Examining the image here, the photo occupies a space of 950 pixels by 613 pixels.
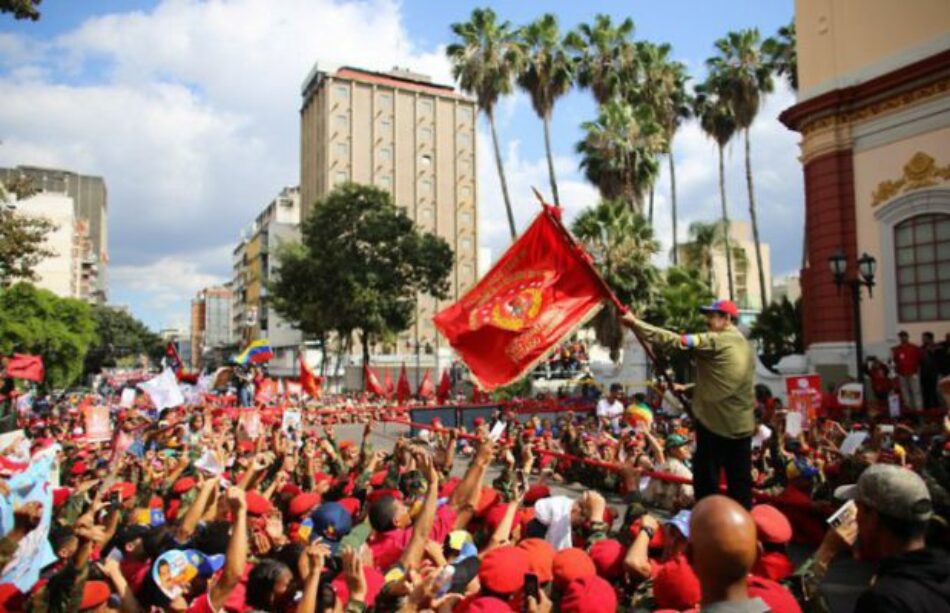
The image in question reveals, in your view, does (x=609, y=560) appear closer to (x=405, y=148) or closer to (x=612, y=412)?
(x=612, y=412)

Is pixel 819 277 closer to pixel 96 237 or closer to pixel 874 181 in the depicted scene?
pixel 874 181

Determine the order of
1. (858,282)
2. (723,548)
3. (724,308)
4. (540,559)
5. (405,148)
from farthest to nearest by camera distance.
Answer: (405,148) → (858,282) → (724,308) → (540,559) → (723,548)

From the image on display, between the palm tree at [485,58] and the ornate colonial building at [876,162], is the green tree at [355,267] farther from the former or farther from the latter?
A: the ornate colonial building at [876,162]

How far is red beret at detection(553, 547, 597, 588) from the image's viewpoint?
3572 mm

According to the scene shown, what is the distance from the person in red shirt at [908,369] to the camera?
13641mm

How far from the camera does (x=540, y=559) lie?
12.4 ft

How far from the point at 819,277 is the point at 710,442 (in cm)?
1536

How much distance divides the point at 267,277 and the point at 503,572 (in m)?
79.8

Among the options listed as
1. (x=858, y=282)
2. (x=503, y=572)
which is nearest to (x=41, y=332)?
(x=858, y=282)

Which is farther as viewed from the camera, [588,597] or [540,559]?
[540,559]

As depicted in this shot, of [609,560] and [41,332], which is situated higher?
[41,332]

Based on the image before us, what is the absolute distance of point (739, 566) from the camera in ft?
6.61

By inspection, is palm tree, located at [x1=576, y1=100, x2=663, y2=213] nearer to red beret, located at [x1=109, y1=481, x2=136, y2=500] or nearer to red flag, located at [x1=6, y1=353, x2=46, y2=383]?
red flag, located at [x1=6, y1=353, x2=46, y2=383]

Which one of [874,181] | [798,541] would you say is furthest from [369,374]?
[798,541]
